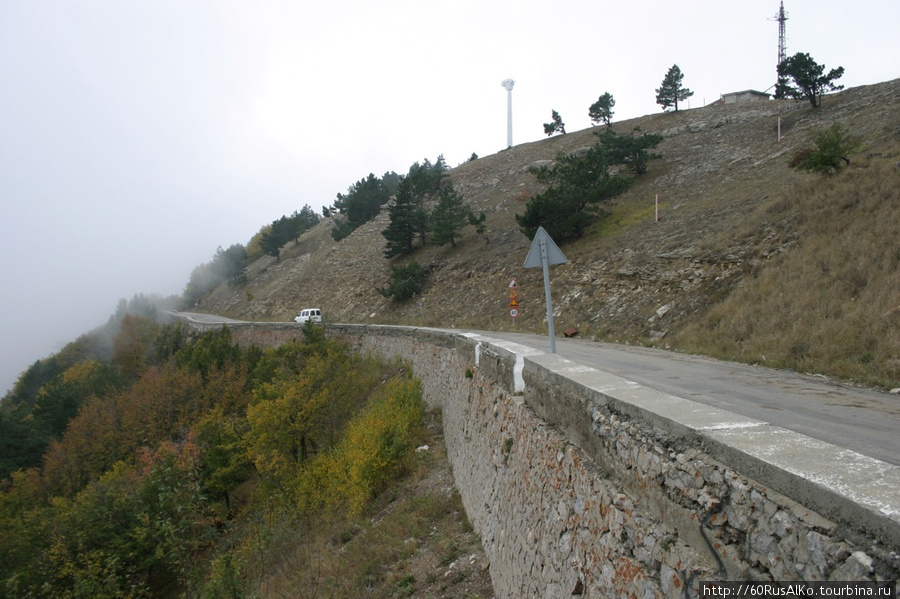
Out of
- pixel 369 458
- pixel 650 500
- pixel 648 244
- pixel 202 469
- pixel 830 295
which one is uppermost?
pixel 648 244

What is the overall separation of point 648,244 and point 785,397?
1508 cm

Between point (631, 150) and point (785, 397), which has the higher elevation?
point (631, 150)

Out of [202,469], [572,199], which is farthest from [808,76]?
[202,469]

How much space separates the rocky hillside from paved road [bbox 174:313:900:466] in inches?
A: 146

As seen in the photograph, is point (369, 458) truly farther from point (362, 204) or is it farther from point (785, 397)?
point (362, 204)

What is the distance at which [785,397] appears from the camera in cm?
616

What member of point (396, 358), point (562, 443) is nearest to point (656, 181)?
point (396, 358)

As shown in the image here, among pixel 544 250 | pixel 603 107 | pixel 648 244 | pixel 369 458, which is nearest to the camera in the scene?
pixel 544 250

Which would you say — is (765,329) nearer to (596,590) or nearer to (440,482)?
(440,482)

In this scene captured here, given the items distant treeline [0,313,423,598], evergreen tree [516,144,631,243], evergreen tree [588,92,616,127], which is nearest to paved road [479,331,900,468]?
distant treeline [0,313,423,598]

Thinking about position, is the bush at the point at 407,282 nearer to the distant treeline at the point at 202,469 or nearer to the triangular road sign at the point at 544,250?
the distant treeline at the point at 202,469

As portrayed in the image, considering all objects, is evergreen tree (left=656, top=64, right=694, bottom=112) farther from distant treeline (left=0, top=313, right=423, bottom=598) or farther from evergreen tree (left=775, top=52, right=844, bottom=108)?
distant treeline (left=0, top=313, right=423, bottom=598)

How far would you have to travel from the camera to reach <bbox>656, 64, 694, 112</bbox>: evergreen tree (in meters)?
49.6

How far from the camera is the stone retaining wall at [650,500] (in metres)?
1.78
